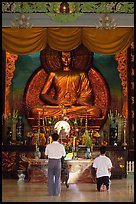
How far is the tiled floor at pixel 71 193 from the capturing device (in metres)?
7.13

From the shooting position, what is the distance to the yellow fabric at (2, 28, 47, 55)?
991cm

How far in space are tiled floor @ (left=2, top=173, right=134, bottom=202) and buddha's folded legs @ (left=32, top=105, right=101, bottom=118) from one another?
2552 mm

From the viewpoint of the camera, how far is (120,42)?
33.2ft

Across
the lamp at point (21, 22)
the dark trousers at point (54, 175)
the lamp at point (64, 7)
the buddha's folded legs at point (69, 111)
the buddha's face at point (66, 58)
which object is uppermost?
the lamp at point (64, 7)

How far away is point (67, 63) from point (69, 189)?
4421 mm

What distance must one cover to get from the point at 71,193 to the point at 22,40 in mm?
3630

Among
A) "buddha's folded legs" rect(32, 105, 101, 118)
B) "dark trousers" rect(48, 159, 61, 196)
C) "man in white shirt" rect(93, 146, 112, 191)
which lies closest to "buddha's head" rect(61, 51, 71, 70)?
"buddha's folded legs" rect(32, 105, 101, 118)

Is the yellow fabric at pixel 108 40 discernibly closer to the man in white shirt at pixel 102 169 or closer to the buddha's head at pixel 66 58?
the buddha's head at pixel 66 58

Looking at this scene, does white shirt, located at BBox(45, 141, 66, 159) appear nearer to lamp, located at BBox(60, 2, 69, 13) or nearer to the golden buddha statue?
lamp, located at BBox(60, 2, 69, 13)

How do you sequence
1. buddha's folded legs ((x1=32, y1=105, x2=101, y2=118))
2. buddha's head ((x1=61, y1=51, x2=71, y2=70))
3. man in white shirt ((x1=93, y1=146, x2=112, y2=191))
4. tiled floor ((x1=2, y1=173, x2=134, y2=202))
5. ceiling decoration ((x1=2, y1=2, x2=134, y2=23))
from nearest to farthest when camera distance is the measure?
tiled floor ((x1=2, y1=173, x2=134, y2=202))
man in white shirt ((x1=93, y1=146, x2=112, y2=191))
ceiling decoration ((x1=2, y1=2, x2=134, y2=23))
buddha's folded legs ((x1=32, y1=105, x2=101, y2=118))
buddha's head ((x1=61, y1=51, x2=71, y2=70))

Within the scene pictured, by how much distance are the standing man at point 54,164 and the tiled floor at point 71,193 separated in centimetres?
14

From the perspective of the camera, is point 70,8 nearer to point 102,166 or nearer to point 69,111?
point 69,111

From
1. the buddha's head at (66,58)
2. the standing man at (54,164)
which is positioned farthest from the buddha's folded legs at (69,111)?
the standing man at (54,164)

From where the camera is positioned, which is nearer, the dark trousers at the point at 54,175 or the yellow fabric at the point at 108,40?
the dark trousers at the point at 54,175
